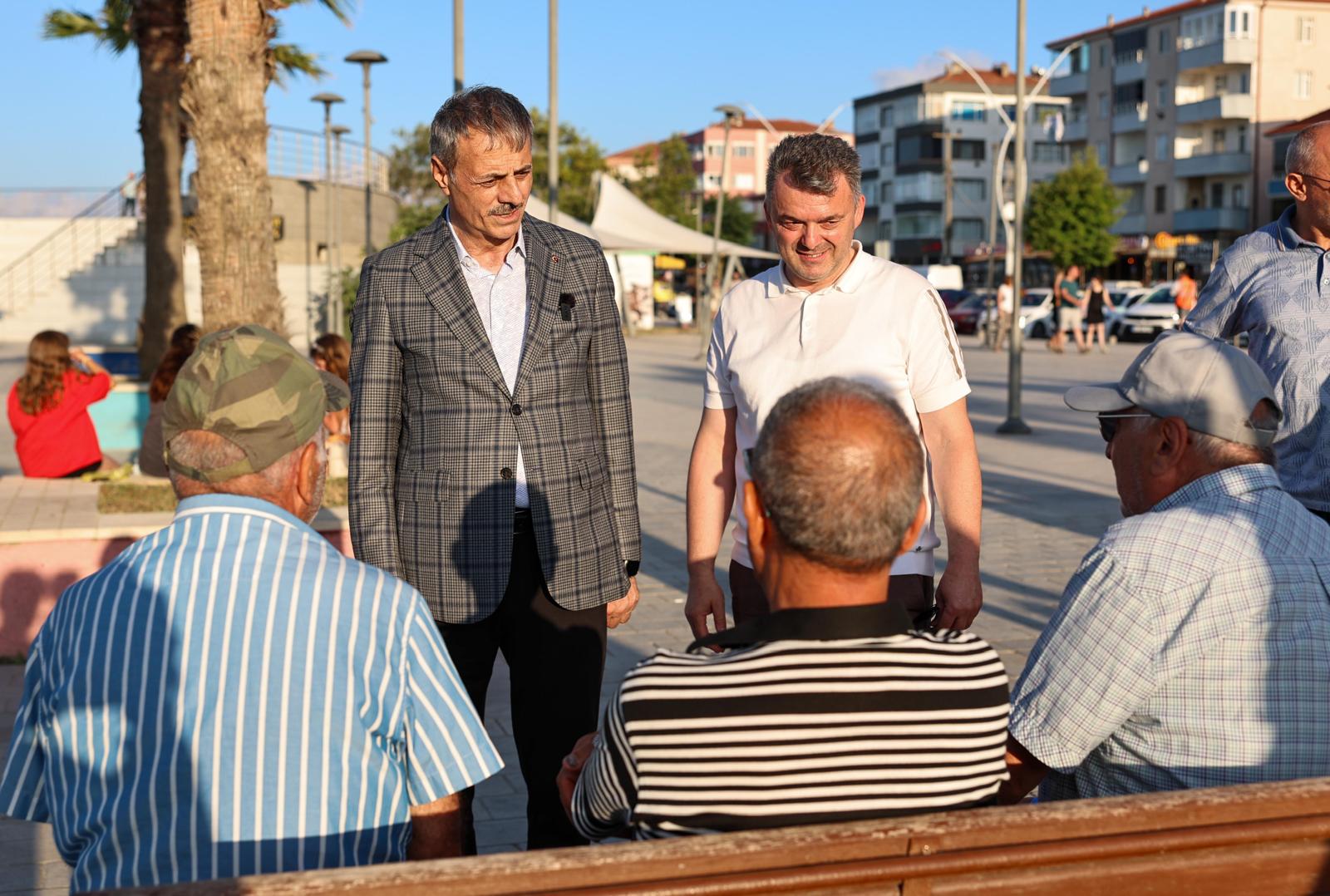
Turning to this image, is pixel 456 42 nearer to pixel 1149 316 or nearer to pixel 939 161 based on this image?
pixel 1149 316

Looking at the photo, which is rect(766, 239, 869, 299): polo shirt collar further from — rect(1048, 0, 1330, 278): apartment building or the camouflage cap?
rect(1048, 0, 1330, 278): apartment building

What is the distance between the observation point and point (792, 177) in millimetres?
3430

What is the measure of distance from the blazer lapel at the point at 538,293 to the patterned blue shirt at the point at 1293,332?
6.11 feet

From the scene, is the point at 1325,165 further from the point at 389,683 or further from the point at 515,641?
the point at 389,683

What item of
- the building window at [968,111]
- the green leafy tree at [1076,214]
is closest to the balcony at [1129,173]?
the green leafy tree at [1076,214]

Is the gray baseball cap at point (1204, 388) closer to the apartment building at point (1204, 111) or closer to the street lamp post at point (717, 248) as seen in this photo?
the street lamp post at point (717, 248)

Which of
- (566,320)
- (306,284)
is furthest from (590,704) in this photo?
(306,284)

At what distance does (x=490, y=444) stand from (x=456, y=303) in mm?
344

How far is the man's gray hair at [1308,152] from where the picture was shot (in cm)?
409

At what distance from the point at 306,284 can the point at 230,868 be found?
38.7 meters

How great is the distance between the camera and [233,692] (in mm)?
2109

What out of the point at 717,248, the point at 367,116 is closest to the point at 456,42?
the point at 717,248

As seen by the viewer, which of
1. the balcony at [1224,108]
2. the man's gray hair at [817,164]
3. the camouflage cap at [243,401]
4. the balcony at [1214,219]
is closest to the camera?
the camouflage cap at [243,401]

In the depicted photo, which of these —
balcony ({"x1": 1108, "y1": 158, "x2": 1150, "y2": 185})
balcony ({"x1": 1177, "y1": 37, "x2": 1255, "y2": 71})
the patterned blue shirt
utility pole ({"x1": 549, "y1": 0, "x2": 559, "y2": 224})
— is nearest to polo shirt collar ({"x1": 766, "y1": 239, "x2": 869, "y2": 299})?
the patterned blue shirt
